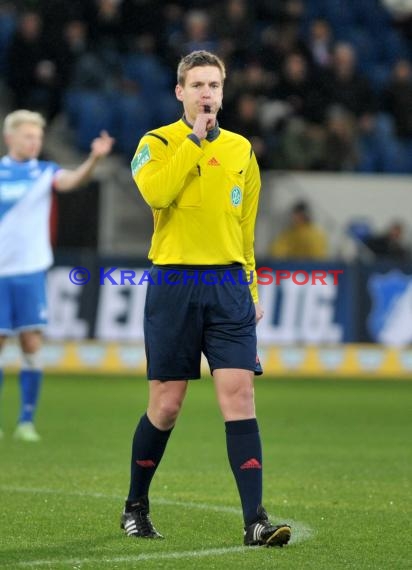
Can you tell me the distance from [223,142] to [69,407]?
7.24 metres

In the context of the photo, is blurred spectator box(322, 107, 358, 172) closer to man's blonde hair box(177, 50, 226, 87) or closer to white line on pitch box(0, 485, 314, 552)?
white line on pitch box(0, 485, 314, 552)

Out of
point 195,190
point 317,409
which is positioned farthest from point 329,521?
point 317,409

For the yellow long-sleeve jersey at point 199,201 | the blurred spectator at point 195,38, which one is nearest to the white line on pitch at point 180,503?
the yellow long-sleeve jersey at point 199,201

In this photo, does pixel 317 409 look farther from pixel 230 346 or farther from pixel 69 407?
pixel 230 346

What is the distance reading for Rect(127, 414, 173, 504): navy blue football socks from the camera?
6223mm

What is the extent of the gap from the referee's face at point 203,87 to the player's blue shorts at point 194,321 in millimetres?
724

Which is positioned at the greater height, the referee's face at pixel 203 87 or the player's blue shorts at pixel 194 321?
the referee's face at pixel 203 87

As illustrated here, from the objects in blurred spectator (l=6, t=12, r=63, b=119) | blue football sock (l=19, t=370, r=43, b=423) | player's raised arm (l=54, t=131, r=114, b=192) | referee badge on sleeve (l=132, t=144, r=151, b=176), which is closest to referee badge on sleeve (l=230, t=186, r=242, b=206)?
referee badge on sleeve (l=132, t=144, r=151, b=176)

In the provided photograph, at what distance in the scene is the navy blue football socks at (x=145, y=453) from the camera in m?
6.22

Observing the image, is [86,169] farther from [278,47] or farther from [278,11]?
[278,11]

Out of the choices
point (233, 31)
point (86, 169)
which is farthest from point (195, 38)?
point (86, 169)

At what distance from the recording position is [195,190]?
6.05 metres

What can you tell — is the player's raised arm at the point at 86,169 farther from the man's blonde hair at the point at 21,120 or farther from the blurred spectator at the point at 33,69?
the blurred spectator at the point at 33,69

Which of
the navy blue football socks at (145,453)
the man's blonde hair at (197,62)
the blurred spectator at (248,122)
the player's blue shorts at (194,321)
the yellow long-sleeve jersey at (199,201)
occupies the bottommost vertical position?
the navy blue football socks at (145,453)
